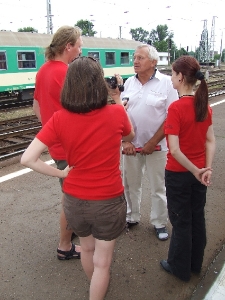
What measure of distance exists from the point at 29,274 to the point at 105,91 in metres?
1.91

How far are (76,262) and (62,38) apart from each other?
2.03 meters

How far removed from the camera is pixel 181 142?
2.51 meters

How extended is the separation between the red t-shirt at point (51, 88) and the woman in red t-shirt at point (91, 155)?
614mm

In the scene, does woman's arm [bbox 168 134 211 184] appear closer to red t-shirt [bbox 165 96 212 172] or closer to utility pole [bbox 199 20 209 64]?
red t-shirt [bbox 165 96 212 172]

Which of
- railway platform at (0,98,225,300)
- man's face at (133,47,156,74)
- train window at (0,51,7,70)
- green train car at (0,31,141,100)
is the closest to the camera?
railway platform at (0,98,225,300)

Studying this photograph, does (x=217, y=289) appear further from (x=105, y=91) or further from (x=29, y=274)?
(x=105, y=91)

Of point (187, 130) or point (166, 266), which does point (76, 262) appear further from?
point (187, 130)

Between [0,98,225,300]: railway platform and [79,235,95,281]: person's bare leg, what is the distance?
0.44 metres

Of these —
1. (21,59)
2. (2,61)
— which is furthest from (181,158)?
(21,59)

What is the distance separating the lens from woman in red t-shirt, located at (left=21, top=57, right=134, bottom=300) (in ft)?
6.13

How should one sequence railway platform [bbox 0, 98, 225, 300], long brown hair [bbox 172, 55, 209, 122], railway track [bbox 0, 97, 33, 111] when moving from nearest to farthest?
1. long brown hair [bbox 172, 55, 209, 122]
2. railway platform [bbox 0, 98, 225, 300]
3. railway track [bbox 0, 97, 33, 111]

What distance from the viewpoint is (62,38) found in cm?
267

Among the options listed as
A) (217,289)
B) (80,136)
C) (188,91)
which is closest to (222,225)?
(217,289)

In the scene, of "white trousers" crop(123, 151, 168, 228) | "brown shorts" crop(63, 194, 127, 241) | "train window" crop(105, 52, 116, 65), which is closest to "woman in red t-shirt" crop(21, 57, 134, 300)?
"brown shorts" crop(63, 194, 127, 241)
